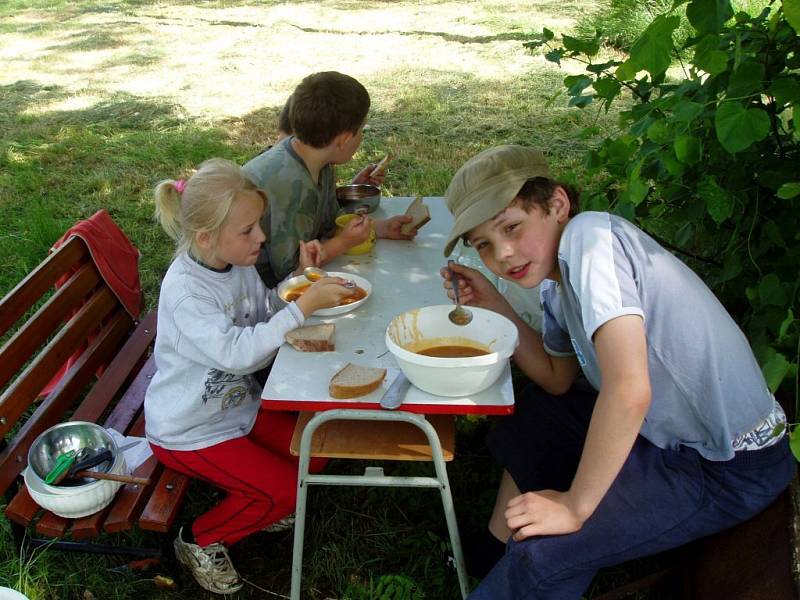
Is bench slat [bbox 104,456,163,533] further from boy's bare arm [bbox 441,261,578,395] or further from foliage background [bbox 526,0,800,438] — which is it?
foliage background [bbox 526,0,800,438]

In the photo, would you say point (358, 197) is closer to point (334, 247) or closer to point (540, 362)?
point (334, 247)

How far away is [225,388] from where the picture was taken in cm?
222

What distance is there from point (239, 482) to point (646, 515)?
47.3 inches

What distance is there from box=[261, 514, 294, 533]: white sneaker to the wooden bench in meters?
0.38

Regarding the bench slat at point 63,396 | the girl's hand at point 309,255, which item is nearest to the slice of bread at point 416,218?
the girl's hand at point 309,255

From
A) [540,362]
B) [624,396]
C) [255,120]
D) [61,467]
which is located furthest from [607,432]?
[255,120]

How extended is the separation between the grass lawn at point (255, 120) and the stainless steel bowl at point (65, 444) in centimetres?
42

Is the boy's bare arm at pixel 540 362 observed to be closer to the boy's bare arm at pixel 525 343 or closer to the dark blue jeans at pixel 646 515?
the boy's bare arm at pixel 525 343

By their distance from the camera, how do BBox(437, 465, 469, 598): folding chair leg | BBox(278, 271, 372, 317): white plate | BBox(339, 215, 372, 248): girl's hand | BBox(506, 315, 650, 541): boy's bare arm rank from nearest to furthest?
1. BBox(506, 315, 650, 541): boy's bare arm
2. BBox(437, 465, 469, 598): folding chair leg
3. BBox(278, 271, 372, 317): white plate
4. BBox(339, 215, 372, 248): girl's hand

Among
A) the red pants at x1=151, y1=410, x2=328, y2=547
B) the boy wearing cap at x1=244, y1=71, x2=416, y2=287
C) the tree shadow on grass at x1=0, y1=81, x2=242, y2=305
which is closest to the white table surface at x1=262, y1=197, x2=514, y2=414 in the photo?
the boy wearing cap at x1=244, y1=71, x2=416, y2=287

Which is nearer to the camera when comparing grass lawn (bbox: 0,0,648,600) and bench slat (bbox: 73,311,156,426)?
grass lawn (bbox: 0,0,648,600)

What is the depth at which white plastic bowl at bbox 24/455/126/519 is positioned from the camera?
201 cm

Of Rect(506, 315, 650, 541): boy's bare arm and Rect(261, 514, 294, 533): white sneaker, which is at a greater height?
Rect(506, 315, 650, 541): boy's bare arm

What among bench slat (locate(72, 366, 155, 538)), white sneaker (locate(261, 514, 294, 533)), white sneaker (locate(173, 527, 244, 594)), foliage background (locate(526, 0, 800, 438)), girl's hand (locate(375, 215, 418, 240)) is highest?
foliage background (locate(526, 0, 800, 438))
